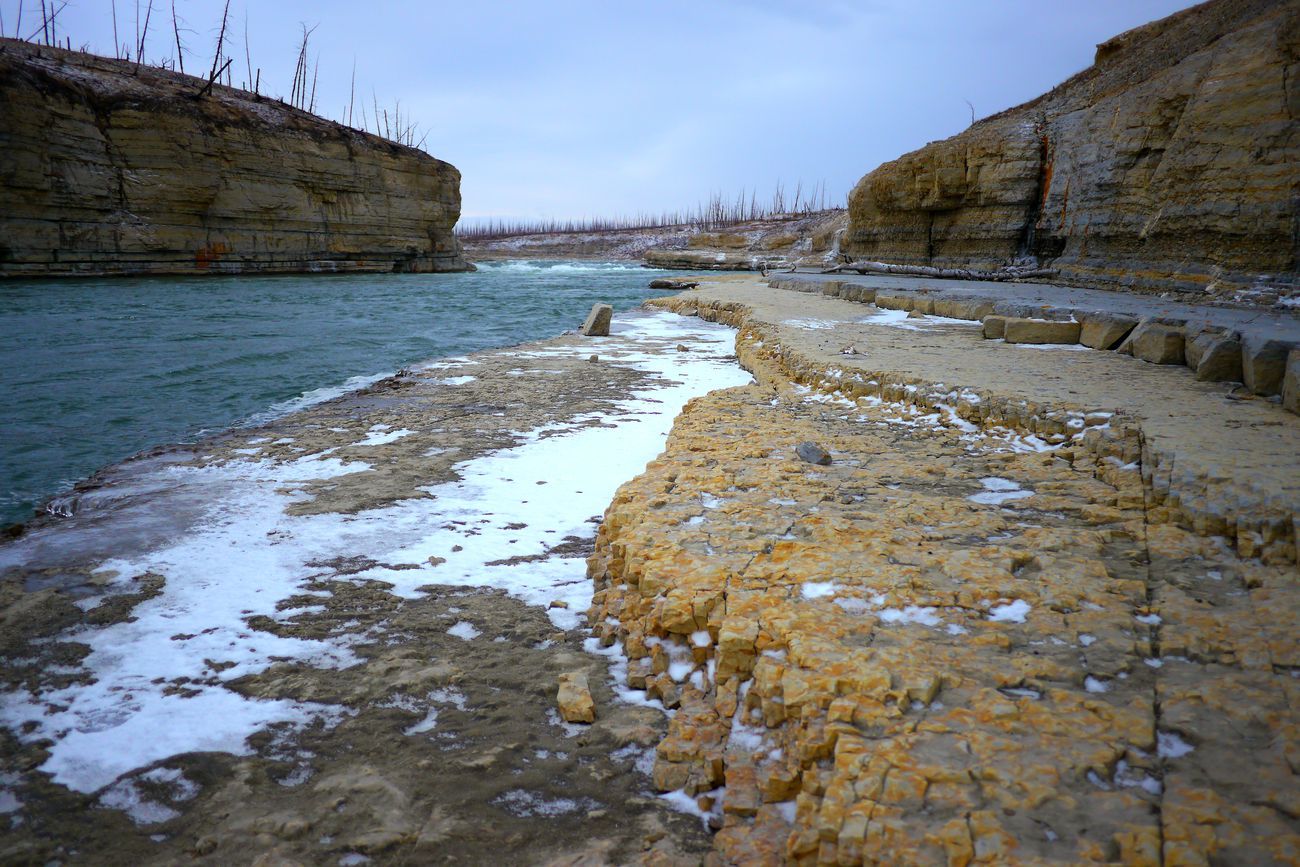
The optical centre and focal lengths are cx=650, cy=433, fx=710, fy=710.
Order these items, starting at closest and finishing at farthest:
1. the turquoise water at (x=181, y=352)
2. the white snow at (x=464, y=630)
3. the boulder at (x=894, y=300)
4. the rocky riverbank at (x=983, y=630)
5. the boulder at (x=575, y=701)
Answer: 1. the rocky riverbank at (x=983, y=630)
2. the boulder at (x=575, y=701)
3. the white snow at (x=464, y=630)
4. the turquoise water at (x=181, y=352)
5. the boulder at (x=894, y=300)

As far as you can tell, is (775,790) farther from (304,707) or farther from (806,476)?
(806,476)

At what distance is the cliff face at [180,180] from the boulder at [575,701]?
3022 centimetres

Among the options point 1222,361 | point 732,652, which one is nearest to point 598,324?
point 1222,361

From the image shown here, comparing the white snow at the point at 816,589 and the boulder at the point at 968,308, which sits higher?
Result: the boulder at the point at 968,308

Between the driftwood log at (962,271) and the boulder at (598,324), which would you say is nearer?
the boulder at (598,324)

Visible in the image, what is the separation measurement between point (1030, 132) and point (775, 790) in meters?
19.9

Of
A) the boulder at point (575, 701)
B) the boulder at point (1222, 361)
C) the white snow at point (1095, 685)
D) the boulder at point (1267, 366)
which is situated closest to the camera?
the white snow at point (1095, 685)

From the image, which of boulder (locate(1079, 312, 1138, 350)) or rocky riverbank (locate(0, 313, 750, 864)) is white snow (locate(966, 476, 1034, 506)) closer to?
rocky riverbank (locate(0, 313, 750, 864))

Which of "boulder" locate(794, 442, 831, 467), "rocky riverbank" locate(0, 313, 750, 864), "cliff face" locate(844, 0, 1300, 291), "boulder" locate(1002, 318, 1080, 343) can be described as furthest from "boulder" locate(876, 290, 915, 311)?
"boulder" locate(794, 442, 831, 467)

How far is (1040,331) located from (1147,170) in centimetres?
822

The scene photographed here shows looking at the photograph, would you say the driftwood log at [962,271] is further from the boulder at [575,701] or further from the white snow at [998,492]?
the boulder at [575,701]

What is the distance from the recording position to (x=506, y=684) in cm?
272

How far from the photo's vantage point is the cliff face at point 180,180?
23.9 metres

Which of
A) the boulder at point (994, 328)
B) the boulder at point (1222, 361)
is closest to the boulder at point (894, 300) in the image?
the boulder at point (994, 328)
